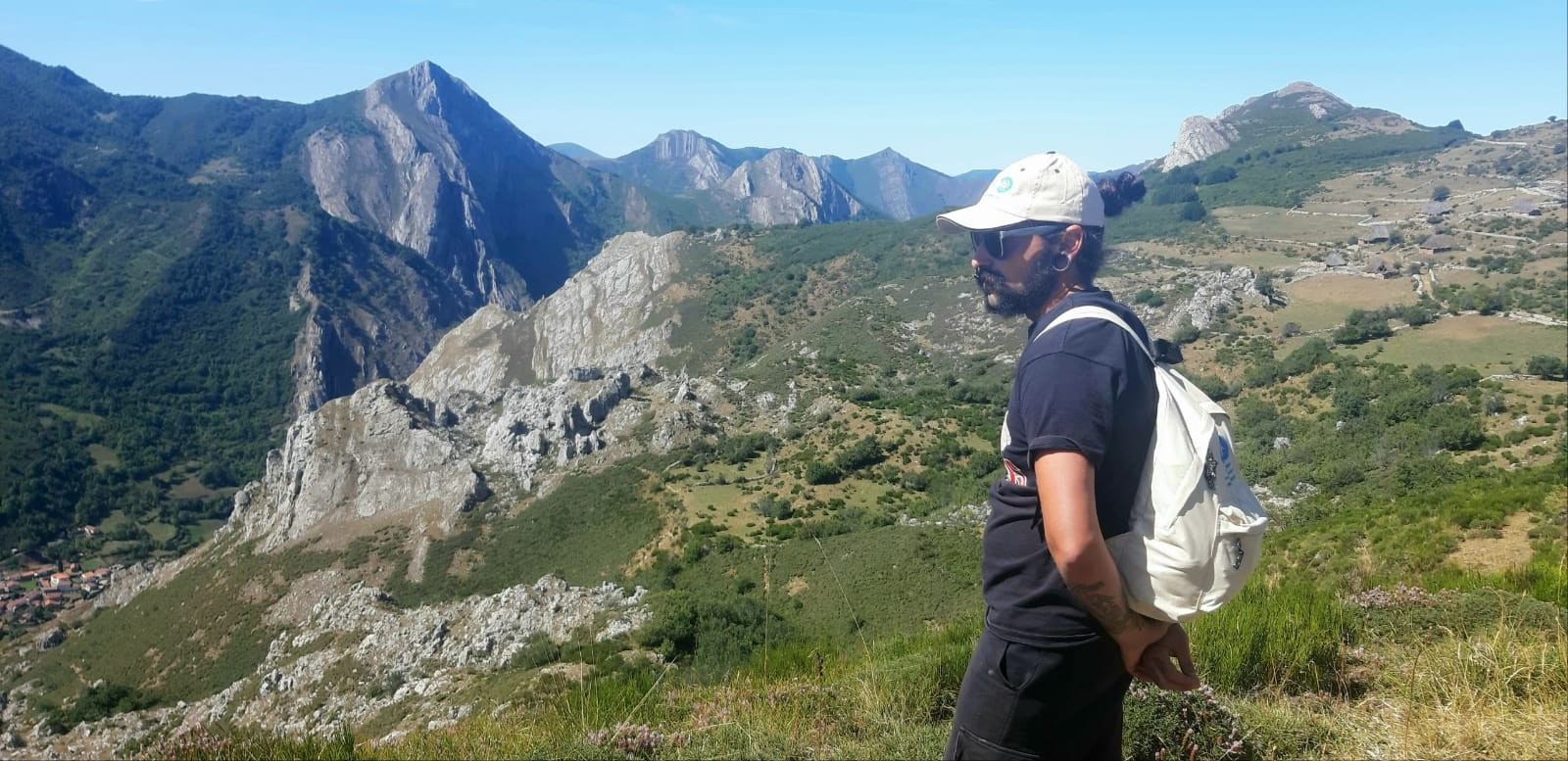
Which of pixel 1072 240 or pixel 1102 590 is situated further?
pixel 1072 240

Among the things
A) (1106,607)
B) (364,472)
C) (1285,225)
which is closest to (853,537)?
(1106,607)

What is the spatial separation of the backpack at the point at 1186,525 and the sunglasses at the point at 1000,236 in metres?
0.48

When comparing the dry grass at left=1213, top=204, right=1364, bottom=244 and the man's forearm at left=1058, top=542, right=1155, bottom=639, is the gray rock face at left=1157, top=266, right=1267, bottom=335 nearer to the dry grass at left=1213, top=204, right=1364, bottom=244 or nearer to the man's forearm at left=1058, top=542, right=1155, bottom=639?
the dry grass at left=1213, top=204, right=1364, bottom=244

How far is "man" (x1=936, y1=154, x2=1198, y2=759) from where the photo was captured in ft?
6.30

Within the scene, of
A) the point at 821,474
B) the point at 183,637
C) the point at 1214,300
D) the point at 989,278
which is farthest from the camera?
the point at 1214,300

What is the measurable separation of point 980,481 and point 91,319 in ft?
476

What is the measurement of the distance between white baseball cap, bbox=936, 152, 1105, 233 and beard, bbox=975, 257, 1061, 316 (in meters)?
0.16

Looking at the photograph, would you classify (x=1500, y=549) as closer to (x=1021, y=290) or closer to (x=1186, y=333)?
(x=1021, y=290)

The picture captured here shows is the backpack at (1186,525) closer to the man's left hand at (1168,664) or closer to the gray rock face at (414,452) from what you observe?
the man's left hand at (1168,664)

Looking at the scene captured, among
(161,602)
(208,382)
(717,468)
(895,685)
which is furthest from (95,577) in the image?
(895,685)

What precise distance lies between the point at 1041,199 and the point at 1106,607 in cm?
127

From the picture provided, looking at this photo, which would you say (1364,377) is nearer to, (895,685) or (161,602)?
(895,685)

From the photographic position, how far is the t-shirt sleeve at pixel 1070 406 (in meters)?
1.89

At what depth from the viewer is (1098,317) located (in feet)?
6.82
